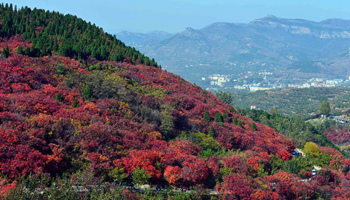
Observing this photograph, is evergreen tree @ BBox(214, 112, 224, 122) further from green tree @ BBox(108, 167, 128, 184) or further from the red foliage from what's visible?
green tree @ BBox(108, 167, 128, 184)

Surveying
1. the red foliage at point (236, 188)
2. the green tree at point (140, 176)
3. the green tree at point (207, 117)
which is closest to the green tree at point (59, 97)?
the green tree at point (140, 176)

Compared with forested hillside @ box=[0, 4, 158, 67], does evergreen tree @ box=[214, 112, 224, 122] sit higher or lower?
lower

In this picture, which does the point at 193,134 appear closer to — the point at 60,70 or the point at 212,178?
the point at 212,178

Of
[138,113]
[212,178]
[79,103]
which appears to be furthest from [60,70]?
[212,178]

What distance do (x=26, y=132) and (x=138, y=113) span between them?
1247 cm

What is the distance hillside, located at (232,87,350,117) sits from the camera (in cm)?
11712

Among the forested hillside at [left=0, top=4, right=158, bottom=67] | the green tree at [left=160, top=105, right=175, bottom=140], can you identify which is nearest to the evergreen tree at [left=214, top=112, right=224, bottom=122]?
the green tree at [left=160, top=105, right=175, bottom=140]

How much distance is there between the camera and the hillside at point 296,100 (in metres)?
117

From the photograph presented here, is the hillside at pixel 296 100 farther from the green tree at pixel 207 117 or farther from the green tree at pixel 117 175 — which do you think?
the green tree at pixel 117 175

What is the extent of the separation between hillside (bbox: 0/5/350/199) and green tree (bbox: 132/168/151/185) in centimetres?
7

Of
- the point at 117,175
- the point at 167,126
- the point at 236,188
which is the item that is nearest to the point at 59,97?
the point at 167,126

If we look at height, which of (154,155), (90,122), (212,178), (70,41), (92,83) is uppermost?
(70,41)

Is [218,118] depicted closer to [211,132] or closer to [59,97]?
[211,132]

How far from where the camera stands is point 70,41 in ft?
153
